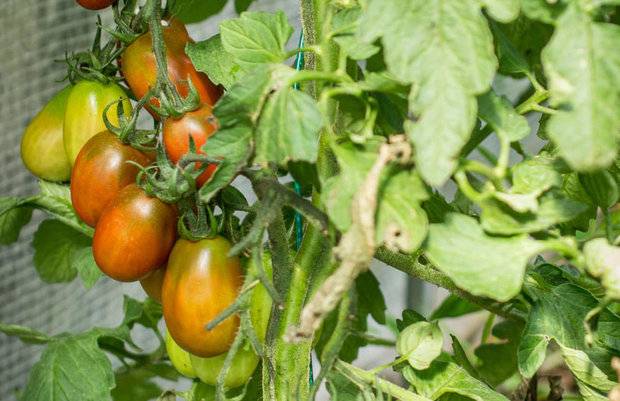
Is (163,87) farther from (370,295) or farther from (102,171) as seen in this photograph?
(370,295)

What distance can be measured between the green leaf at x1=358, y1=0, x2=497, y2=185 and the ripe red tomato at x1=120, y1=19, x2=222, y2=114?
0.84 ft

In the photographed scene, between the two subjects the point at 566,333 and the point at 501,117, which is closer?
the point at 501,117

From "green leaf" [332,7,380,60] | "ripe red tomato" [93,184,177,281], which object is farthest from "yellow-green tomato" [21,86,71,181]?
"green leaf" [332,7,380,60]

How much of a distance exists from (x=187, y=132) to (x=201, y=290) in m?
0.11

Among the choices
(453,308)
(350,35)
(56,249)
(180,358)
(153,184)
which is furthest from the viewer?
(453,308)

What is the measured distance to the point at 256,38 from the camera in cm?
53

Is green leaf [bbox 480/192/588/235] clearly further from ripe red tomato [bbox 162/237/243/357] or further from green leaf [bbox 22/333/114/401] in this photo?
green leaf [bbox 22/333/114/401]

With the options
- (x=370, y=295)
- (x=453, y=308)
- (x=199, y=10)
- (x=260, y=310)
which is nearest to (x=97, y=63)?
(x=199, y=10)

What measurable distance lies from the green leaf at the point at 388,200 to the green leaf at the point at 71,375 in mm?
387

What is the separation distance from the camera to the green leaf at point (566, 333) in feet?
1.86

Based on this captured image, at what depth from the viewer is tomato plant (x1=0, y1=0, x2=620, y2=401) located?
40 centimetres

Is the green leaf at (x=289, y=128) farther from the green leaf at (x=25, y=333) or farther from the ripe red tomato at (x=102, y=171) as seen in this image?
the green leaf at (x=25, y=333)

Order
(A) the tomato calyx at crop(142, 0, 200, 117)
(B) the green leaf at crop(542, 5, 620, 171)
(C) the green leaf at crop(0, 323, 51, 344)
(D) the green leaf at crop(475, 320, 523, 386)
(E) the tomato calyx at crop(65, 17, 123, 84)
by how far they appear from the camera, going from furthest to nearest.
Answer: (D) the green leaf at crop(475, 320, 523, 386) < (C) the green leaf at crop(0, 323, 51, 344) < (E) the tomato calyx at crop(65, 17, 123, 84) < (A) the tomato calyx at crop(142, 0, 200, 117) < (B) the green leaf at crop(542, 5, 620, 171)

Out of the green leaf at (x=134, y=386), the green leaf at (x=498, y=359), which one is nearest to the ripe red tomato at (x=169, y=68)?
the green leaf at (x=134, y=386)
